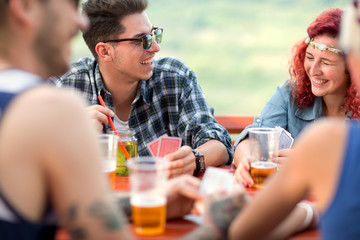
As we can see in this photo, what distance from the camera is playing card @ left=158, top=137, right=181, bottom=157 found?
2.04 m

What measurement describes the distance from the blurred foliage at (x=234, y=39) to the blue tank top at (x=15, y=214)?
13.9m

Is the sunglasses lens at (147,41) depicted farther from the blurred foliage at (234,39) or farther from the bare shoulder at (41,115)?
the blurred foliage at (234,39)

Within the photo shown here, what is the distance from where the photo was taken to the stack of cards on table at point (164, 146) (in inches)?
79.5

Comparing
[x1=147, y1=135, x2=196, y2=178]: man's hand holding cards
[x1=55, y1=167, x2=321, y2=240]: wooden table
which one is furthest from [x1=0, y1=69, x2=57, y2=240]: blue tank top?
[x1=147, y1=135, x2=196, y2=178]: man's hand holding cards

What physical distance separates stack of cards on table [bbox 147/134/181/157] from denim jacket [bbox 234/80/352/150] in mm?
896

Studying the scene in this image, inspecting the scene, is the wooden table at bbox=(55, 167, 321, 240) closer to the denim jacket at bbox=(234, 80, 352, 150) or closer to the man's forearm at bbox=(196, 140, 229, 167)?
the man's forearm at bbox=(196, 140, 229, 167)

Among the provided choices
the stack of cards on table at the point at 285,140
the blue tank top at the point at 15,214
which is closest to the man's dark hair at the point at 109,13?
the stack of cards on table at the point at 285,140

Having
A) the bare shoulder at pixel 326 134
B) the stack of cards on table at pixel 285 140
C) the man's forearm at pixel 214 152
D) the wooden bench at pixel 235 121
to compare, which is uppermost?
the bare shoulder at pixel 326 134

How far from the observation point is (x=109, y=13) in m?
2.95

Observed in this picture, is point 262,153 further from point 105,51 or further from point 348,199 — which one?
point 105,51

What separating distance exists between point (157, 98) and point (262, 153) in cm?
118

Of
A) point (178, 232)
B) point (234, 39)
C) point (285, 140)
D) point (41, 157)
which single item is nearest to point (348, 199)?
point (178, 232)

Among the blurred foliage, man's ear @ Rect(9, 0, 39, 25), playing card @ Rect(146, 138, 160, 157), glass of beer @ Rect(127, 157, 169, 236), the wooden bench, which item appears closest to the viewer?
man's ear @ Rect(9, 0, 39, 25)

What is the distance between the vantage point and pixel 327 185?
3.49 ft
